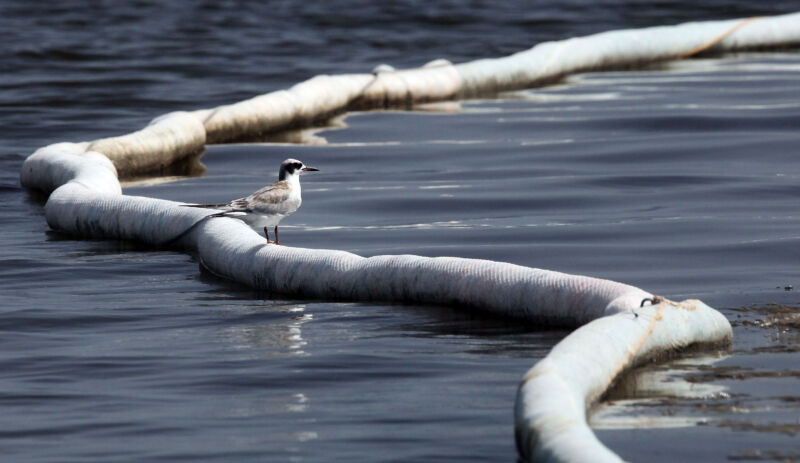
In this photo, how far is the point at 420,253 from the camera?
28.4ft

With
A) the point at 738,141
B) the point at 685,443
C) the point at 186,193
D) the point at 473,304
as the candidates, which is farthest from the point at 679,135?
the point at 685,443

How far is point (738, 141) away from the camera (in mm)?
12523

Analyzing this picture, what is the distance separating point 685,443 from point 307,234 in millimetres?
4625

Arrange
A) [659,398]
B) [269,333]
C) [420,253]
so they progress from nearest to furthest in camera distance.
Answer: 1. [659,398]
2. [269,333]
3. [420,253]

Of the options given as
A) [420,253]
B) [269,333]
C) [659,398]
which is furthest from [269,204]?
[659,398]

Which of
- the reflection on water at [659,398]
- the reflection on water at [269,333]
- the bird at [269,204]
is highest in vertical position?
the bird at [269,204]

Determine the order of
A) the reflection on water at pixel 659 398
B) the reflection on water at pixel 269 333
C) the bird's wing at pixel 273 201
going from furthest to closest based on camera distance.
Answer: the bird's wing at pixel 273 201
the reflection on water at pixel 269 333
the reflection on water at pixel 659 398

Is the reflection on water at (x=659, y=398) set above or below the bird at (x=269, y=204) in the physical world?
below

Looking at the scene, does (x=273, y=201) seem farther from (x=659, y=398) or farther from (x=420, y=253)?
(x=659, y=398)

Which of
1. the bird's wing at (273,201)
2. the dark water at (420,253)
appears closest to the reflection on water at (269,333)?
the dark water at (420,253)

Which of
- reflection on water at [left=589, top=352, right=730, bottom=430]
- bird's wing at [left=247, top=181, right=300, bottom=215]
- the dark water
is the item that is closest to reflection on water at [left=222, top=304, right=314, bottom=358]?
the dark water

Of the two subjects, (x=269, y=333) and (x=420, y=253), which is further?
(x=420, y=253)

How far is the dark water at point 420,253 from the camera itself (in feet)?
17.5

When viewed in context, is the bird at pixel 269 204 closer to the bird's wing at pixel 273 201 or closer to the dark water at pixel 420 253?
Result: the bird's wing at pixel 273 201
